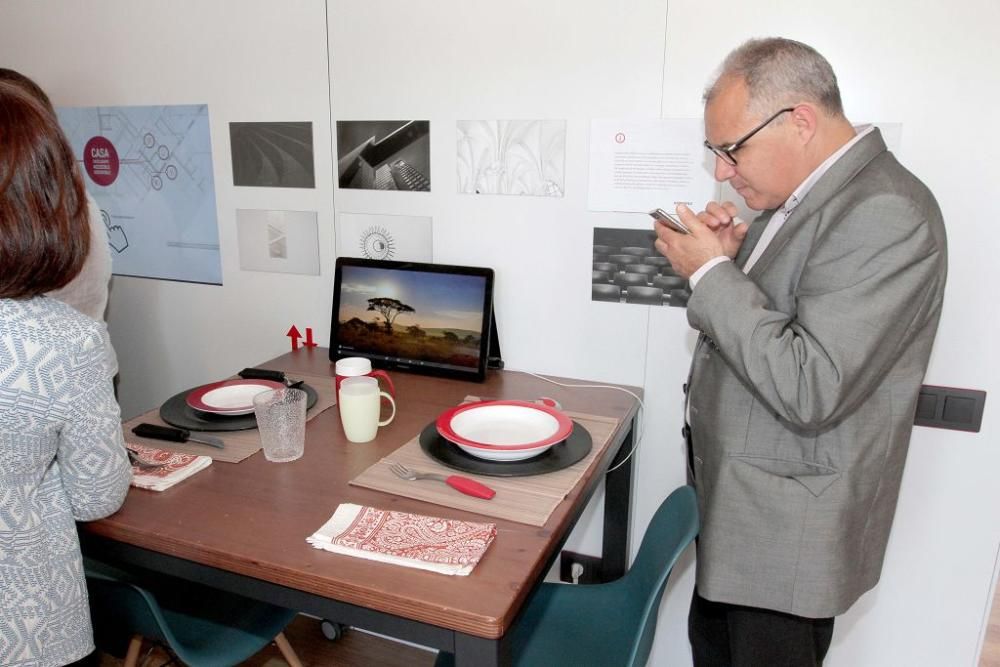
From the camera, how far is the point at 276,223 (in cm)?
222

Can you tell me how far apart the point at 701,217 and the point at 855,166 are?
346 mm

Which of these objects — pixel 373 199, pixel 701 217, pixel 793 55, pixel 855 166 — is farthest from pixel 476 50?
pixel 855 166

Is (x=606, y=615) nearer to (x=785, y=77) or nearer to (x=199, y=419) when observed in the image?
(x=199, y=419)

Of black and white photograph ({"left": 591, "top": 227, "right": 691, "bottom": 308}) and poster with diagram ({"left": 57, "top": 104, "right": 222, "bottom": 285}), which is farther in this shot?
poster with diagram ({"left": 57, "top": 104, "right": 222, "bottom": 285})

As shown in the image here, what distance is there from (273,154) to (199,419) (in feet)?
2.98

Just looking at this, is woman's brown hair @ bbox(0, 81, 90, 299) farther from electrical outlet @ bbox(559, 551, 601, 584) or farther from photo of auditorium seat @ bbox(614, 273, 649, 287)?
electrical outlet @ bbox(559, 551, 601, 584)

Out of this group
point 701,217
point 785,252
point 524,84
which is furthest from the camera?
point 524,84

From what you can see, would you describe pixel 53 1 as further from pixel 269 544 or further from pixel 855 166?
pixel 855 166

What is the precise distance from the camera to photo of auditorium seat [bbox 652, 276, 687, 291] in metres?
1.83

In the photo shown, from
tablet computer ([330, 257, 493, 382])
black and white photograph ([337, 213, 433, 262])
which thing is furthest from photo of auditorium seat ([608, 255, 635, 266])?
black and white photograph ([337, 213, 433, 262])

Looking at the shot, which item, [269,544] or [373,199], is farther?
[373,199]

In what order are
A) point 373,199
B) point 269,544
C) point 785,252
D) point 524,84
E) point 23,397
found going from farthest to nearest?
1. point 373,199
2. point 524,84
3. point 785,252
4. point 269,544
5. point 23,397

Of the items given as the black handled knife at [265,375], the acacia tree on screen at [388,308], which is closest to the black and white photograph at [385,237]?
the acacia tree on screen at [388,308]

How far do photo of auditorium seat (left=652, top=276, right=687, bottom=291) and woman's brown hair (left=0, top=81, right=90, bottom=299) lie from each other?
1272 mm
